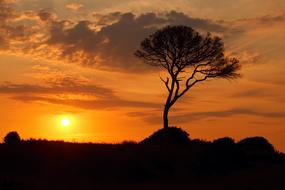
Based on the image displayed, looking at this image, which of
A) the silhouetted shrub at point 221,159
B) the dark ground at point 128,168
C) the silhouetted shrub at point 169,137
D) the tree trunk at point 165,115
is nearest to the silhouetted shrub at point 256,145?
the silhouetted shrub at point 169,137

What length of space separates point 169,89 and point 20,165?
25.0 metres

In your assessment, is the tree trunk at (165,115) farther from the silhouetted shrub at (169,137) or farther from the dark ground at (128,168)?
the dark ground at (128,168)

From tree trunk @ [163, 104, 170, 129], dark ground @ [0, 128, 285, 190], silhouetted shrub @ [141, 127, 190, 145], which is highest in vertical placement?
tree trunk @ [163, 104, 170, 129]

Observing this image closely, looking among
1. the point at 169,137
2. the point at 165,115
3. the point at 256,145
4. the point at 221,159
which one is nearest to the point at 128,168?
the point at 221,159

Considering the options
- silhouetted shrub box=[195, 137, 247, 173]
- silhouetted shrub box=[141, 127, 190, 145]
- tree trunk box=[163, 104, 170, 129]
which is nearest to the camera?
silhouetted shrub box=[195, 137, 247, 173]

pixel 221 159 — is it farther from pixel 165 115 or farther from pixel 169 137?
pixel 165 115

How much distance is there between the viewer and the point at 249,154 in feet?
120

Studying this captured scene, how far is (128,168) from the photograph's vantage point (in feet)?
92.3

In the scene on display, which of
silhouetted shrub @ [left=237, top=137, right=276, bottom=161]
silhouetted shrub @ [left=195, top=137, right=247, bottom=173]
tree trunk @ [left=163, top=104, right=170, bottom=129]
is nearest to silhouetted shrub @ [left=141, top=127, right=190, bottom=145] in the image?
tree trunk @ [left=163, top=104, right=170, bottom=129]

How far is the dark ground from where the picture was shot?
24.8 meters

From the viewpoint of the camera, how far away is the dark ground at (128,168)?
24828mm

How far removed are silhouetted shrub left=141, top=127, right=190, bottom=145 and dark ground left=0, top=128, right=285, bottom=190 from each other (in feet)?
31.6

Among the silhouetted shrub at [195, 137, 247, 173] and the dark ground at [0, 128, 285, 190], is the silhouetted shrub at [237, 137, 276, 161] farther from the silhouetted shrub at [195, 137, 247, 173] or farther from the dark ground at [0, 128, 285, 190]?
the silhouetted shrub at [195, 137, 247, 173]

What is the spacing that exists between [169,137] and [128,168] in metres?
16.4
